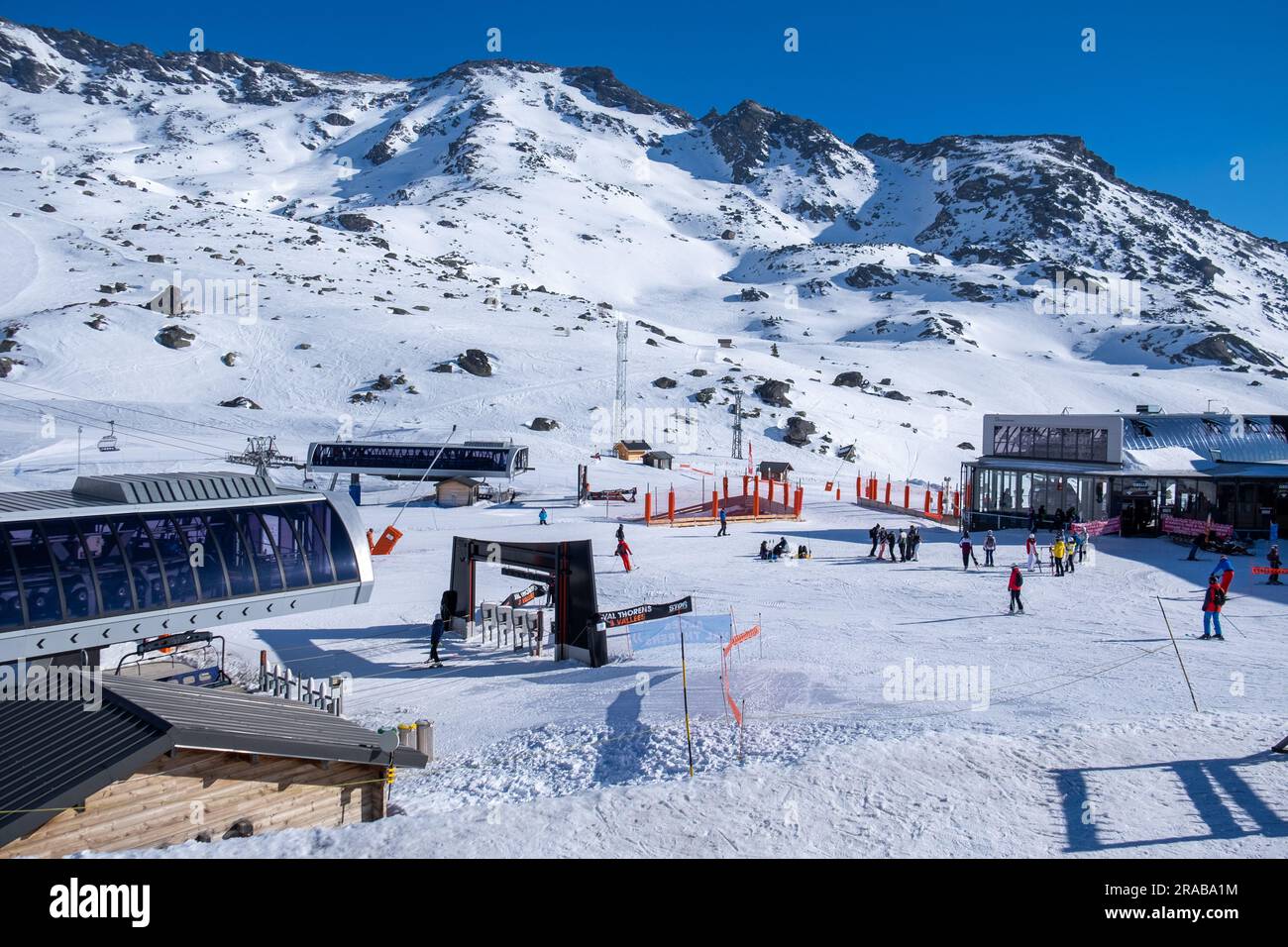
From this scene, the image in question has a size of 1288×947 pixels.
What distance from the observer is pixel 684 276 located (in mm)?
153750

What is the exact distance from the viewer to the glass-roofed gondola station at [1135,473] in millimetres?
30297

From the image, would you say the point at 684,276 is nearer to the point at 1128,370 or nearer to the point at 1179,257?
the point at 1128,370

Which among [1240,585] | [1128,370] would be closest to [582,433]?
[1240,585]

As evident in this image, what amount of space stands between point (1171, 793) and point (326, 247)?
114866 mm

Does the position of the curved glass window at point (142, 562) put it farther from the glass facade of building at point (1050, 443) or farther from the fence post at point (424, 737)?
the glass facade of building at point (1050, 443)

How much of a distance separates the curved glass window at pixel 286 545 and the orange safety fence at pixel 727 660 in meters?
7.45

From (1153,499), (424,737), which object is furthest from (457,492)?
(1153,499)

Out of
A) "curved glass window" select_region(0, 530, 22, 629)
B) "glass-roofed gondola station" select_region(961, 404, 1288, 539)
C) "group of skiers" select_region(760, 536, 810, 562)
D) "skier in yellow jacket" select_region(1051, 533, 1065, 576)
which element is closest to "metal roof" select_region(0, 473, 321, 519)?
"curved glass window" select_region(0, 530, 22, 629)

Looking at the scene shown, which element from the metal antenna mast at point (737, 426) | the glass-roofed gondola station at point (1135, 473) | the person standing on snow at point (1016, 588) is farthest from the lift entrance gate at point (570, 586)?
the metal antenna mast at point (737, 426)

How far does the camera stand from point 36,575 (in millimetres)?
11359

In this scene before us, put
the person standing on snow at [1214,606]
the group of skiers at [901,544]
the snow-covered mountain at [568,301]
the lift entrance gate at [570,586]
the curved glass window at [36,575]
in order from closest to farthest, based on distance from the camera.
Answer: the curved glass window at [36,575], the person standing on snow at [1214,606], the lift entrance gate at [570,586], the group of skiers at [901,544], the snow-covered mountain at [568,301]

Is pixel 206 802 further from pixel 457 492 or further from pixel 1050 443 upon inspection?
pixel 1050 443

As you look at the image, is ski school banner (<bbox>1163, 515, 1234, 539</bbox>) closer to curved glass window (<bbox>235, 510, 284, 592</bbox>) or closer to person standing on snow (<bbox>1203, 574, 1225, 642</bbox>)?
person standing on snow (<bbox>1203, 574, 1225, 642</bbox>)

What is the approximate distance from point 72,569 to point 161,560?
1162 millimetres
